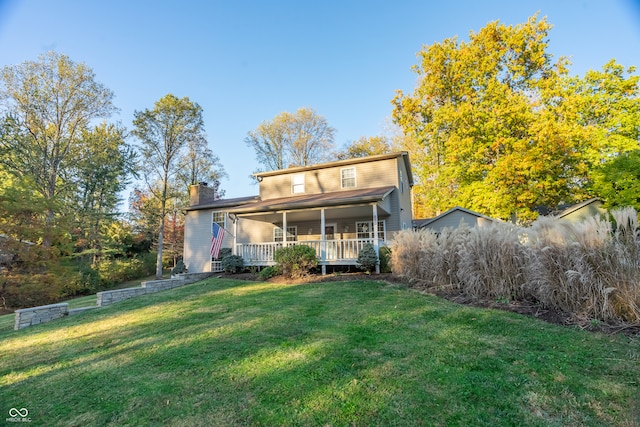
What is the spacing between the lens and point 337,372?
3.10m

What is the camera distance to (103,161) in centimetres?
2103

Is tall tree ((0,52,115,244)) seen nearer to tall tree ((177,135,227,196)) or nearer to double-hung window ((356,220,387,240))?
tall tree ((177,135,227,196))

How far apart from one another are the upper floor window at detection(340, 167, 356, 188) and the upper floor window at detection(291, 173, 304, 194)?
7.63 ft

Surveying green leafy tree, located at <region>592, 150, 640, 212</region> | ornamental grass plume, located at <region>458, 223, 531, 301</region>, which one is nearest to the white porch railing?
ornamental grass plume, located at <region>458, 223, 531, 301</region>

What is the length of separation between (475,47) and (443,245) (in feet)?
57.3

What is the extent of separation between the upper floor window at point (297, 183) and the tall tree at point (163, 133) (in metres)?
11.6

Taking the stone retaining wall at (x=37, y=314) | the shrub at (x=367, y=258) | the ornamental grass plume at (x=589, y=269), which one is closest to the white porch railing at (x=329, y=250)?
the shrub at (x=367, y=258)

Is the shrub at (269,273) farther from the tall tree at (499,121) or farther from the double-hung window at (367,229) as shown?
the tall tree at (499,121)

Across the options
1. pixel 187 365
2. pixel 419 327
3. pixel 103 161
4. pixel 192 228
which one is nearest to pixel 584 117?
pixel 419 327

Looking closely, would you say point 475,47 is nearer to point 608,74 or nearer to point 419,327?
point 608,74

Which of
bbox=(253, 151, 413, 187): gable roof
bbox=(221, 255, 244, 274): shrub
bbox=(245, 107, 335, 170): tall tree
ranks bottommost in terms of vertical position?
bbox=(221, 255, 244, 274): shrub

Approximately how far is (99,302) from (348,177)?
11.5 meters

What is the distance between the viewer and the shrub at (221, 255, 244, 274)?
42.1 ft

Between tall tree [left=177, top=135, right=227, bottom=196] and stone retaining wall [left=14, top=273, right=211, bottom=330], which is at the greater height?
tall tree [left=177, top=135, right=227, bottom=196]
